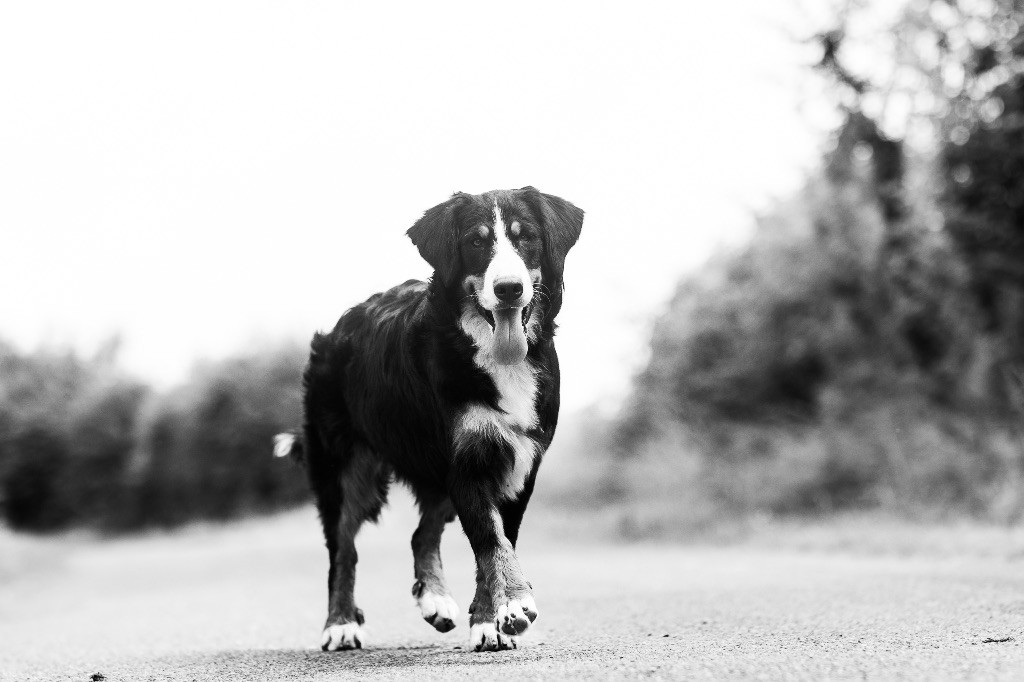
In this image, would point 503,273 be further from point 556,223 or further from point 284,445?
point 284,445

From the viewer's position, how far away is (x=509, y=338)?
579 centimetres

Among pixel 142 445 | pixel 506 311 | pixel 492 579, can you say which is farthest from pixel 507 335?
pixel 142 445

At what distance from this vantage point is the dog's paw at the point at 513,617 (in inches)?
213

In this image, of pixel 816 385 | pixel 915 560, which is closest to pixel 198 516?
pixel 816 385

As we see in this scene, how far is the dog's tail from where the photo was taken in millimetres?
7738

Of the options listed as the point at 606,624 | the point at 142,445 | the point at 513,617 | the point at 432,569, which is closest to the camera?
the point at 513,617

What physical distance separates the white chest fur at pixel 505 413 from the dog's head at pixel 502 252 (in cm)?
6

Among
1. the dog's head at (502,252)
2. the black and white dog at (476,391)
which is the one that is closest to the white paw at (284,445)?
the black and white dog at (476,391)

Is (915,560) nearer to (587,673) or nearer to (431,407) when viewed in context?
(431,407)

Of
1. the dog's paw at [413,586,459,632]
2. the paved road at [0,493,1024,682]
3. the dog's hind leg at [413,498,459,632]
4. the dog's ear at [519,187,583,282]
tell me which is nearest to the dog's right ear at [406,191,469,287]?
the dog's ear at [519,187,583,282]

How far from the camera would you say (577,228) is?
20.4ft

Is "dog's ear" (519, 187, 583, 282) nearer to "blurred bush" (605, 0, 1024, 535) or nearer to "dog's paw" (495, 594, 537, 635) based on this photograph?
"dog's paw" (495, 594, 537, 635)

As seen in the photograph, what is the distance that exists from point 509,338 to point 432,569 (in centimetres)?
138

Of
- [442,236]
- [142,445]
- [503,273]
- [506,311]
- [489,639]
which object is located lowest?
[489,639]
